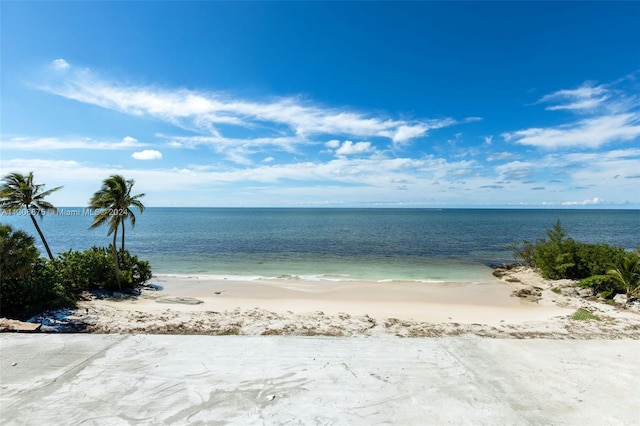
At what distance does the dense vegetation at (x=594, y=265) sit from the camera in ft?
52.0

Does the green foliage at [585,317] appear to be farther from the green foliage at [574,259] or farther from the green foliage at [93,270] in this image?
the green foliage at [93,270]

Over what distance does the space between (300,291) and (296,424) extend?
14726 mm

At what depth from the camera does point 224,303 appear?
16.3 metres

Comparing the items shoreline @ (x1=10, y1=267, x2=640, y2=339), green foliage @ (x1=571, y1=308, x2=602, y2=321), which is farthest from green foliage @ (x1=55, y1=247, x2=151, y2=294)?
green foliage @ (x1=571, y1=308, x2=602, y2=321)

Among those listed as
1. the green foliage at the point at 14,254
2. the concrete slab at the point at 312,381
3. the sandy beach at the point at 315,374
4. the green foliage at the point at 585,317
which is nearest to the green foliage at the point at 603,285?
the green foliage at the point at 585,317

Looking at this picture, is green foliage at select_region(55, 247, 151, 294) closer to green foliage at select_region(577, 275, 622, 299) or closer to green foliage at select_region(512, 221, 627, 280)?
green foliage at select_region(577, 275, 622, 299)

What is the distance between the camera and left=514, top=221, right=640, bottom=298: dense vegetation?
15.8m

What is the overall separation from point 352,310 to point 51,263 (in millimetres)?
13327

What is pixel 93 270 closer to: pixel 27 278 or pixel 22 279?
pixel 27 278

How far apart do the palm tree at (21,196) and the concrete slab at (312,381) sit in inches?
397

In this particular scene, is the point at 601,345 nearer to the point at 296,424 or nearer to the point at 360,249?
the point at 296,424

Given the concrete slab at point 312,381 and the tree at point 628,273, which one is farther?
the tree at point 628,273

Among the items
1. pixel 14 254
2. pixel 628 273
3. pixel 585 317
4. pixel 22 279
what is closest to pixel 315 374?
pixel 14 254

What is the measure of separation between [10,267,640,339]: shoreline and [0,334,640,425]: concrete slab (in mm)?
2016
